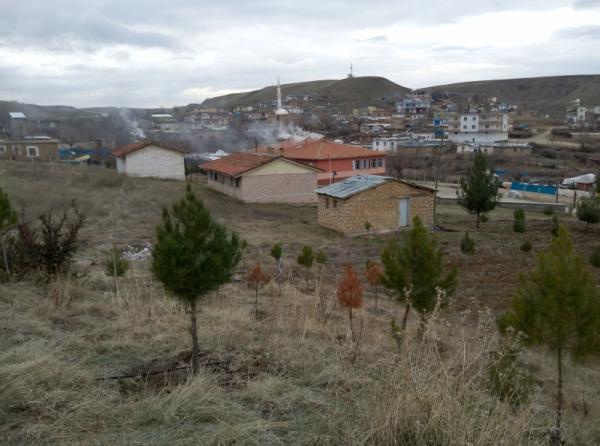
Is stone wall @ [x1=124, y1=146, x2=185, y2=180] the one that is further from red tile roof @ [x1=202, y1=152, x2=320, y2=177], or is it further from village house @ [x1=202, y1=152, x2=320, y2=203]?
village house @ [x1=202, y1=152, x2=320, y2=203]

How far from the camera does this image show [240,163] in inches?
1206

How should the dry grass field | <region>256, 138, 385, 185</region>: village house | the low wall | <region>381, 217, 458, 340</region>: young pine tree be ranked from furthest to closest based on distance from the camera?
<region>256, 138, 385, 185</region>: village house → the low wall → <region>381, 217, 458, 340</region>: young pine tree → the dry grass field

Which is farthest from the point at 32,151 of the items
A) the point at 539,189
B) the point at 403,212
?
the point at 539,189

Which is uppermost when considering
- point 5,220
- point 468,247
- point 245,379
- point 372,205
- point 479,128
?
point 479,128

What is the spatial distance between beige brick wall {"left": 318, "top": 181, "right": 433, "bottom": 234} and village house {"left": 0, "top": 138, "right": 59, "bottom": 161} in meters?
32.3

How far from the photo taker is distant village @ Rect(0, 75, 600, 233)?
2596 centimetres

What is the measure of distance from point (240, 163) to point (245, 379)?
27000mm

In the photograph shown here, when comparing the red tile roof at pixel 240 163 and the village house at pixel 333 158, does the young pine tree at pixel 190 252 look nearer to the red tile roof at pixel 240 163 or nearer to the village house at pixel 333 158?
the red tile roof at pixel 240 163

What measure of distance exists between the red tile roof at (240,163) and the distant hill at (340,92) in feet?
391

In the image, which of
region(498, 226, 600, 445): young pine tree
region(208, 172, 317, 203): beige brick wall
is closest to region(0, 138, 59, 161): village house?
region(208, 172, 317, 203): beige brick wall

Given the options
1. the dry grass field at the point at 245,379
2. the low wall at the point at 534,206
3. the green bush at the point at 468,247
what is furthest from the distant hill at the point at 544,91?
the dry grass field at the point at 245,379

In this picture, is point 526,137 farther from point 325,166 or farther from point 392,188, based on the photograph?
point 392,188

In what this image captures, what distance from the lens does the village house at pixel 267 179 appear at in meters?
28.9

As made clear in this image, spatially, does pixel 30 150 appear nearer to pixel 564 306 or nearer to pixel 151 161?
Result: pixel 151 161
